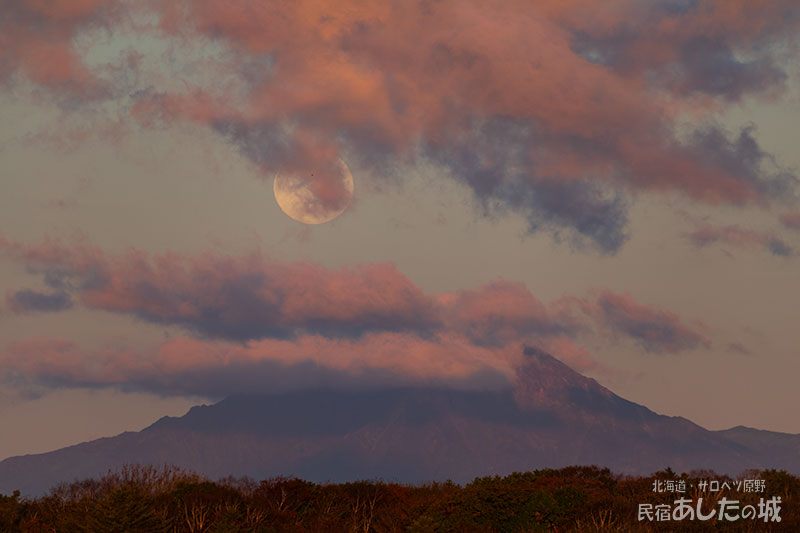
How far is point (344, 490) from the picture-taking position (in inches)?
1148

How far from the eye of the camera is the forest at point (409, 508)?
19047 mm

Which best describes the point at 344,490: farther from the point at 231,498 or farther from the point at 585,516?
the point at 585,516

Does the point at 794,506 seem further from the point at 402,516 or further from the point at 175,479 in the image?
the point at 175,479

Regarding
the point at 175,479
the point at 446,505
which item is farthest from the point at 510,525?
the point at 175,479

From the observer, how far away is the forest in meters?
19.0

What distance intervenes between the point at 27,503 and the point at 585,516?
17769 millimetres

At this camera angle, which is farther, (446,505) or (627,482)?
(627,482)

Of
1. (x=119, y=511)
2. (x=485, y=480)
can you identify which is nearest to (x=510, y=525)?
(x=485, y=480)

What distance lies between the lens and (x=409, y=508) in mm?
23109

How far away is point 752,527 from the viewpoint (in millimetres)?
20406

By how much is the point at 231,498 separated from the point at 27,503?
6.82 m

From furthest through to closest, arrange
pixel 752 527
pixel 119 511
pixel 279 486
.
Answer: pixel 279 486 < pixel 752 527 < pixel 119 511

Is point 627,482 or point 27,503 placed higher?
point 627,482

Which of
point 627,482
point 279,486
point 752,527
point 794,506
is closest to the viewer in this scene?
point 752,527
